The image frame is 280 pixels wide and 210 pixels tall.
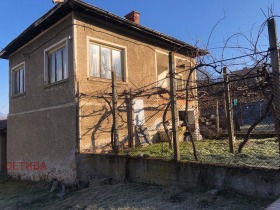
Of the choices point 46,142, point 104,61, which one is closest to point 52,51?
point 104,61

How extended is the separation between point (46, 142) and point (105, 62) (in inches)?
142

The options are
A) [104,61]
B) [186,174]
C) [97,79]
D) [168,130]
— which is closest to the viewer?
[186,174]

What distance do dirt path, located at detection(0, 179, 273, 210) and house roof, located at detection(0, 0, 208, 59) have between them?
332 centimetres

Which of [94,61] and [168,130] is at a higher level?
[94,61]

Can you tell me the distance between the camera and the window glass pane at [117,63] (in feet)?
34.8

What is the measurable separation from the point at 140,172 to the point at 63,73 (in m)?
5.01

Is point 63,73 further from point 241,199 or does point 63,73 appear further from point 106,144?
point 241,199

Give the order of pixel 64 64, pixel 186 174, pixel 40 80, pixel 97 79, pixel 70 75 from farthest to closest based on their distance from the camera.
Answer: pixel 40 80
pixel 64 64
pixel 97 79
pixel 70 75
pixel 186 174

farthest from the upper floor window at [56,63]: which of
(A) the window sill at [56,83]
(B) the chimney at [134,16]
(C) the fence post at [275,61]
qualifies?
(C) the fence post at [275,61]

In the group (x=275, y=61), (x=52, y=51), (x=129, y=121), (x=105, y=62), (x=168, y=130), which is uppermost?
(x=52, y=51)

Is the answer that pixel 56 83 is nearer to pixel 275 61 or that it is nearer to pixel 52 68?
pixel 52 68

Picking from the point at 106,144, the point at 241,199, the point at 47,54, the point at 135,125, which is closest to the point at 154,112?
the point at 135,125

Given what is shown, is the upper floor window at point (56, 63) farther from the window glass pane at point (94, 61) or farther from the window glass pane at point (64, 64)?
the window glass pane at point (94, 61)

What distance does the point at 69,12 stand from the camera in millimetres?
9398
